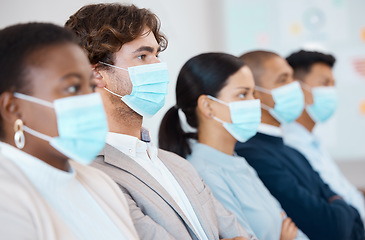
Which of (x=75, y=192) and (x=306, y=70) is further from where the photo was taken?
(x=306, y=70)

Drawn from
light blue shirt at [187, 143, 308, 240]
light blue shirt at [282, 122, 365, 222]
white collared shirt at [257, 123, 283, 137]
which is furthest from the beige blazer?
light blue shirt at [282, 122, 365, 222]

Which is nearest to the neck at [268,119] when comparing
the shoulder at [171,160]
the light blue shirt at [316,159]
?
the light blue shirt at [316,159]

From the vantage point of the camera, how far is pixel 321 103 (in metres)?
2.88

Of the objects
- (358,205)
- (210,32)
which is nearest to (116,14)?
(358,205)

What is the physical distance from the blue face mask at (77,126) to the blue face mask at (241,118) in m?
0.98

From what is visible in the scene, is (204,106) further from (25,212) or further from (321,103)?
(321,103)

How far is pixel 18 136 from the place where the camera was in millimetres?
915

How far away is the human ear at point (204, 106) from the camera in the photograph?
1873 mm

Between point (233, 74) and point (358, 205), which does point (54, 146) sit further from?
point (358, 205)

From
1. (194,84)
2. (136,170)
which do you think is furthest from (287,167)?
(136,170)

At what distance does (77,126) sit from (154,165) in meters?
0.53

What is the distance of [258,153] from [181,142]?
19.3 inches

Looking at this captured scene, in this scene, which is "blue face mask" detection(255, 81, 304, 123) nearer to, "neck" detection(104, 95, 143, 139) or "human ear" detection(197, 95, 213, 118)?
"human ear" detection(197, 95, 213, 118)

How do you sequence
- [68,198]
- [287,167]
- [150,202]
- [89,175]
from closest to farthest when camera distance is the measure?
[68,198]
[89,175]
[150,202]
[287,167]
